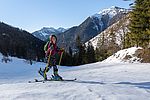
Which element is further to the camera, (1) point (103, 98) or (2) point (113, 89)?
(2) point (113, 89)

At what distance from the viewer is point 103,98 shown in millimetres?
8953

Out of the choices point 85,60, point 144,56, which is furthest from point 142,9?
point 85,60

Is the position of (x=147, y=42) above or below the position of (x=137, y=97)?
above

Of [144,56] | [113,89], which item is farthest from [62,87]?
[144,56]

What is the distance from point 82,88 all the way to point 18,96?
2313 mm

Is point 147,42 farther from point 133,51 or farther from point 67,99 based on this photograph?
point 67,99

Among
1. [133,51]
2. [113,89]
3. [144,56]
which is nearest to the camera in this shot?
[113,89]

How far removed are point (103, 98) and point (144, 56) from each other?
1009 inches

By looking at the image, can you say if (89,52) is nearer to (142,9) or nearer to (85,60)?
(85,60)

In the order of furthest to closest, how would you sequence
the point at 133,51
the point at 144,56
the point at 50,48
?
the point at 133,51 → the point at 144,56 → the point at 50,48

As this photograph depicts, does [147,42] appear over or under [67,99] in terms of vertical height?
over

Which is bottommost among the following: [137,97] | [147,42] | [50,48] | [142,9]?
[137,97]

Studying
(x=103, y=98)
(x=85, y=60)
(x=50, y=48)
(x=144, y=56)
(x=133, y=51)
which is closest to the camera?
(x=103, y=98)

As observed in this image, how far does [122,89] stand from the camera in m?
10.7
